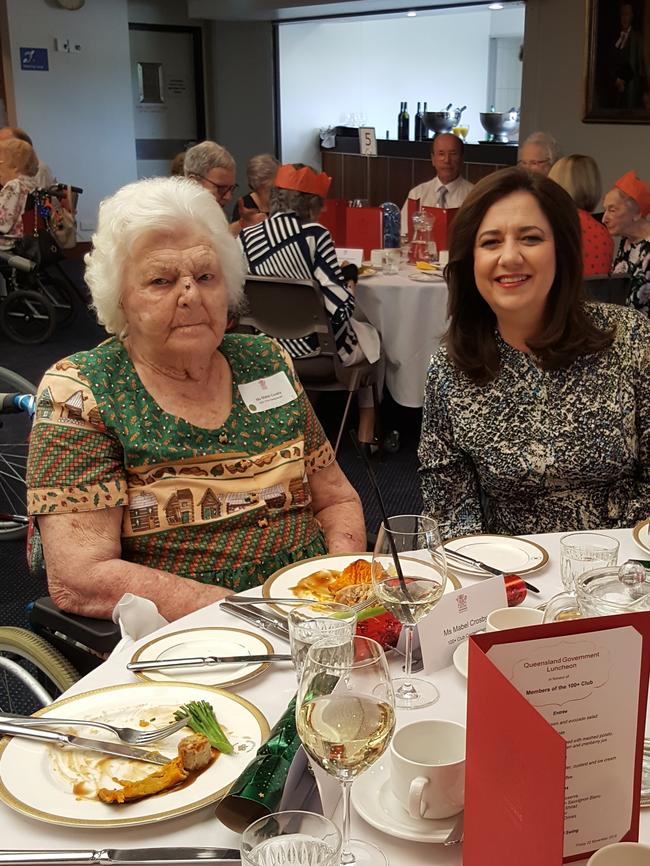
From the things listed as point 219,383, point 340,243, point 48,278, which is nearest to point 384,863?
point 219,383

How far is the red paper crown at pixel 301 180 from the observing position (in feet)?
15.8

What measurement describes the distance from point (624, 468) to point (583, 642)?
150 cm

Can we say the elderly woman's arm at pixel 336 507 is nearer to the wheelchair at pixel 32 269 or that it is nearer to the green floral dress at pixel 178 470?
the green floral dress at pixel 178 470

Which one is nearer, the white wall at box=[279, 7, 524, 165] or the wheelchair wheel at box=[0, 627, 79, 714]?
the wheelchair wheel at box=[0, 627, 79, 714]

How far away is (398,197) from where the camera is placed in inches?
416

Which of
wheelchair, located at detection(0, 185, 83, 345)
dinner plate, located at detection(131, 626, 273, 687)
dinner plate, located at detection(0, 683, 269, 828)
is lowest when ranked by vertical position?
wheelchair, located at detection(0, 185, 83, 345)

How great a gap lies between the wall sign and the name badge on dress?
10483mm

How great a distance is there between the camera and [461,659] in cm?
131

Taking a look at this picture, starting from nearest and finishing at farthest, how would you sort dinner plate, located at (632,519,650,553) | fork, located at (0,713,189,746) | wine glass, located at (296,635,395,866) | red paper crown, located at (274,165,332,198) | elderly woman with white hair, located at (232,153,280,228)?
wine glass, located at (296,635,395,866) < fork, located at (0,713,189,746) < dinner plate, located at (632,519,650,553) < red paper crown, located at (274,165,332,198) < elderly woman with white hair, located at (232,153,280,228)

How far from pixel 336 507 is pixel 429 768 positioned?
1.25 metres

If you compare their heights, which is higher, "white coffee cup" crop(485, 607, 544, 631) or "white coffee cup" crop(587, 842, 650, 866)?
"white coffee cup" crop(587, 842, 650, 866)

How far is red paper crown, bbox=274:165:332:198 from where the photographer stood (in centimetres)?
483

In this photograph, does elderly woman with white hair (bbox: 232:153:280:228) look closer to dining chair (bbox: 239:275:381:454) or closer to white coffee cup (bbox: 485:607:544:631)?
dining chair (bbox: 239:275:381:454)

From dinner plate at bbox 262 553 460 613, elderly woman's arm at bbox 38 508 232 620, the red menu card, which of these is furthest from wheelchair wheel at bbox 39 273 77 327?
dinner plate at bbox 262 553 460 613
